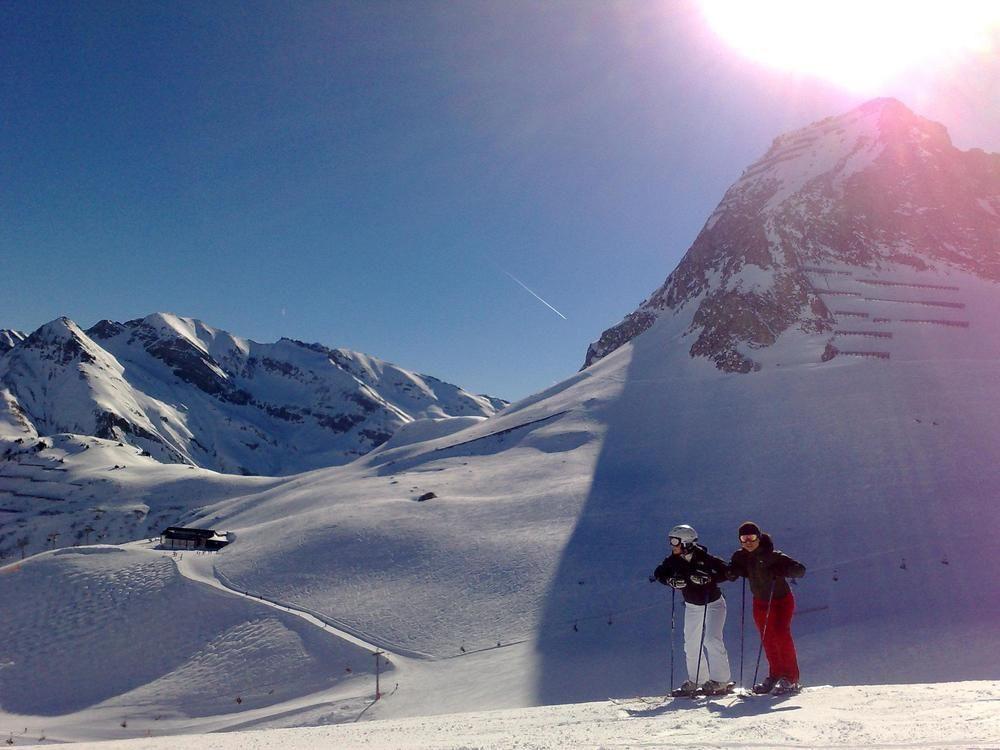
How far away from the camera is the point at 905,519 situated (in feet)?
131

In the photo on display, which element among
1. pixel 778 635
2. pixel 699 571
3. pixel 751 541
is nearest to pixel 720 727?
pixel 699 571

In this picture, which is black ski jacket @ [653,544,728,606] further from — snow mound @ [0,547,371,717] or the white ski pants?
snow mound @ [0,547,371,717]

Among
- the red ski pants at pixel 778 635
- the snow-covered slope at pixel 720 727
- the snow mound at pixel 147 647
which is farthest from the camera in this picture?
the snow mound at pixel 147 647

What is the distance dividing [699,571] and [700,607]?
2.01 ft

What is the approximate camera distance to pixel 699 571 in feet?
37.6

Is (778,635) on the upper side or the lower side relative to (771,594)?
lower

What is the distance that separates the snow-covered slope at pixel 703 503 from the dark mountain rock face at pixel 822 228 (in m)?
0.69

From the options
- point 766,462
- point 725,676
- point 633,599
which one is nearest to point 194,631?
point 633,599

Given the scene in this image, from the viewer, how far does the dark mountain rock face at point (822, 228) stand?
84750 mm

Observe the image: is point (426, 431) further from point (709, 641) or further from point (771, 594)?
point (771, 594)

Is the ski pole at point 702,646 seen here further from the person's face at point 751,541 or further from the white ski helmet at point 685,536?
the person's face at point 751,541

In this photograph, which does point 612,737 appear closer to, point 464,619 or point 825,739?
point 825,739

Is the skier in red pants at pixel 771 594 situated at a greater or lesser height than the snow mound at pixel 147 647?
greater

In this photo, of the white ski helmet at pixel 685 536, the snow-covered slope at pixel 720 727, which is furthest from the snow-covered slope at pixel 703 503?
the white ski helmet at pixel 685 536
